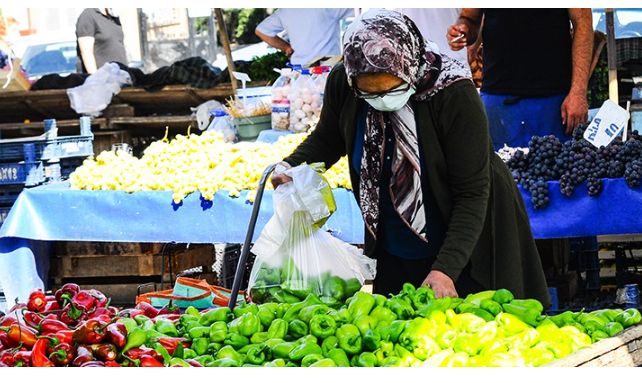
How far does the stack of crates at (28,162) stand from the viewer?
582 cm

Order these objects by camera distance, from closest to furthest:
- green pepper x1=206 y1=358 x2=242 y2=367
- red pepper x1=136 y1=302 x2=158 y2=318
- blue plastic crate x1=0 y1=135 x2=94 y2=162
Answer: green pepper x1=206 y1=358 x2=242 y2=367
red pepper x1=136 y1=302 x2=158 y2=318
blue plastic crate x1=0 y1=135 x2=94 y2=162

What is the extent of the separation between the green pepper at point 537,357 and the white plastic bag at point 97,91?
724 cm

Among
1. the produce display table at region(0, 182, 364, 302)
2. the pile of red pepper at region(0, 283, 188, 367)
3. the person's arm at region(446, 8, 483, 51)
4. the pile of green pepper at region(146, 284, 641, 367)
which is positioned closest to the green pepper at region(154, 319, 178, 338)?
the pile of green pepper at region(146, 284, 641, 367)

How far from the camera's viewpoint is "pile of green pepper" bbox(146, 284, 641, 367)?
2.26 metres

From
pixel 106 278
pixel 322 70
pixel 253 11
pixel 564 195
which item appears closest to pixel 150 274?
pixel 106 278

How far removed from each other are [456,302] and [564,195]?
6.82 ft

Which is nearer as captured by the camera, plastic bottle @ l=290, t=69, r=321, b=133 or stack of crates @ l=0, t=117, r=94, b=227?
plastic bottle @ l=290, t=69, r=321, b=133

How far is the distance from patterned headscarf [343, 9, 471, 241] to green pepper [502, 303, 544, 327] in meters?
0.56

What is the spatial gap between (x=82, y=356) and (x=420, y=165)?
126cm

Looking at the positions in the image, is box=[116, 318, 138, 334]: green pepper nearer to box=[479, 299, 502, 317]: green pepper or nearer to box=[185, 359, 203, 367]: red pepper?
box=[185, 359, 203, 367]: red pepper

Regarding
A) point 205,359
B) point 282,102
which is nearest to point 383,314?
point 205,359

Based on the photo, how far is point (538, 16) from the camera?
4.79 metres

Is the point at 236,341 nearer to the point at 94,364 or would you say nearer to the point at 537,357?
the point at 94,364

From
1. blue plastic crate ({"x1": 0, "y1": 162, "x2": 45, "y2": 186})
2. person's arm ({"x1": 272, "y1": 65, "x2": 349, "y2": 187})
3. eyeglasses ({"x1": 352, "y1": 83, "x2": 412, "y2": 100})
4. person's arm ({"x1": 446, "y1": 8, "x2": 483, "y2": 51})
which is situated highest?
person's arm ({"x1": 446, "y1": 8, "x2": 483, "y2": 51})
